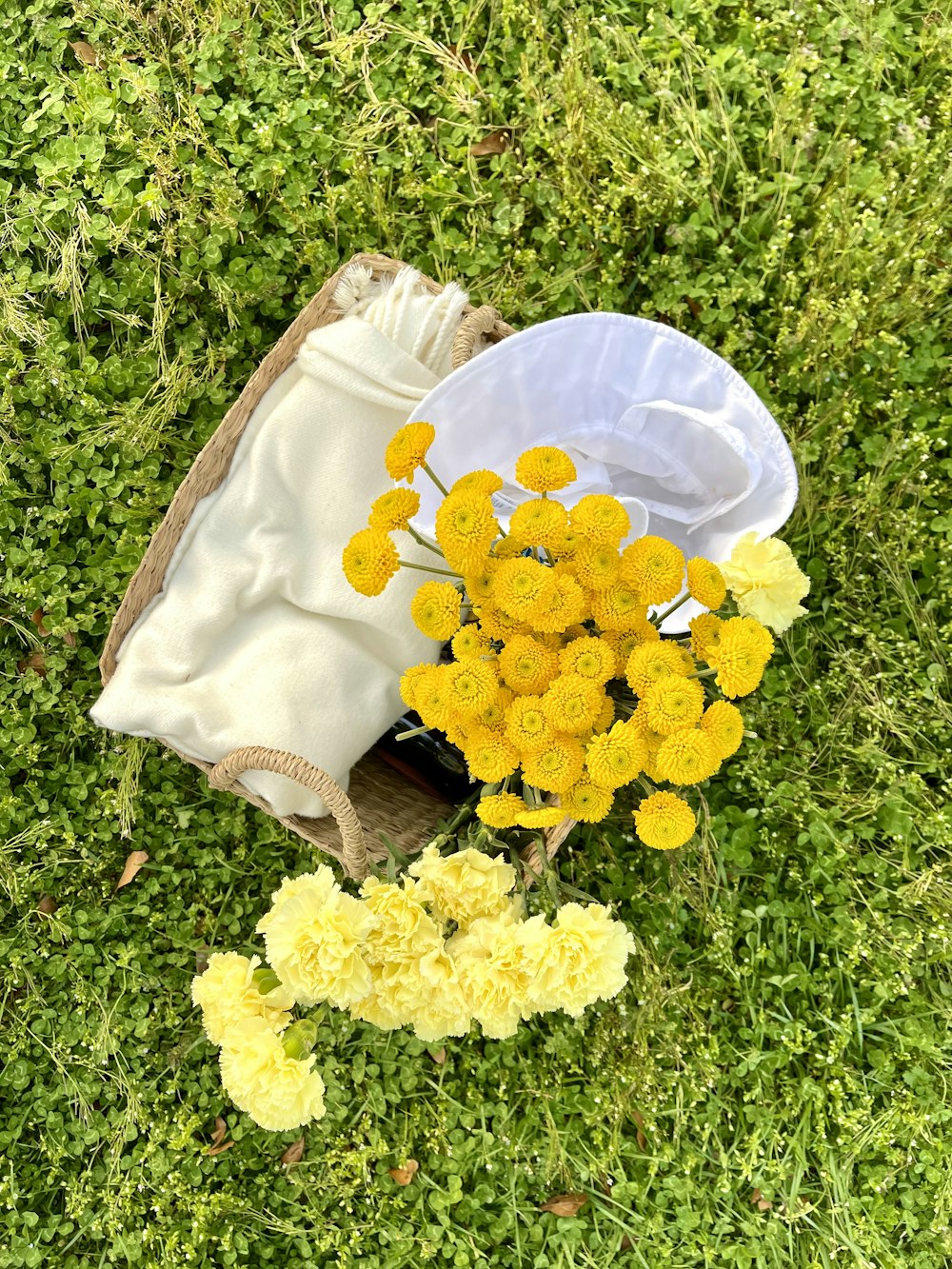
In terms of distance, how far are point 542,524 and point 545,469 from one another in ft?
0.25

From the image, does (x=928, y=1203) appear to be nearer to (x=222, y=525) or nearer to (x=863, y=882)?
(x=863, y=882)

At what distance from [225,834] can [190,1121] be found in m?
0.60

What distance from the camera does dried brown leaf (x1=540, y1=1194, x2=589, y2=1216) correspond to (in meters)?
1.92

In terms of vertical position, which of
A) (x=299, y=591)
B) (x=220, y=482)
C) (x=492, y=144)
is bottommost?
(x=299, y=591)

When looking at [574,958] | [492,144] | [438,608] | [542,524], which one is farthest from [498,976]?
[492,144]

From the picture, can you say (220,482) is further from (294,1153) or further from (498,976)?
(294,1153)

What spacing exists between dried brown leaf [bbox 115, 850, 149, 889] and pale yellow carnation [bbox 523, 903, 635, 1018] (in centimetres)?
120

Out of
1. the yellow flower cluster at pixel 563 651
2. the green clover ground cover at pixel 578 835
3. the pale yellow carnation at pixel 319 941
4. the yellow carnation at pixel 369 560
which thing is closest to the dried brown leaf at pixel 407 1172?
the green clover ground cover at pixel 578 835

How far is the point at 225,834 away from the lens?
2.07 metres

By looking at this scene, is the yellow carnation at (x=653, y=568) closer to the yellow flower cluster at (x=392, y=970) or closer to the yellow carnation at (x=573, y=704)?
the yellow carnation at (x=573, y=704)

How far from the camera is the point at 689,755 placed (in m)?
1.10

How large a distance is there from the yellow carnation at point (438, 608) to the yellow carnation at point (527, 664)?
0.08 metres

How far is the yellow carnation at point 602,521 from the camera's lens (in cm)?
116

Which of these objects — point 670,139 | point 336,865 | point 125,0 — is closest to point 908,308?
point 670,139
